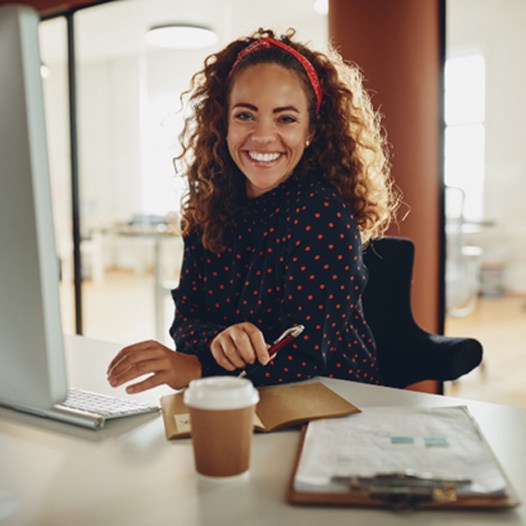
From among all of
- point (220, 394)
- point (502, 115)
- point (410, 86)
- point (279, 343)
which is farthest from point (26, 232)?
point (502, 115)

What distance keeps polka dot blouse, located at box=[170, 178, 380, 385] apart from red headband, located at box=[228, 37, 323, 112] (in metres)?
0.22

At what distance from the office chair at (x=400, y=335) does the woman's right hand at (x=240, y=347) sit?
0.74 metres

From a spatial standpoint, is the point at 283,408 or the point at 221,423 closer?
the point at 221,423

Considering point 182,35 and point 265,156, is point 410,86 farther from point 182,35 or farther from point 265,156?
point 182,35

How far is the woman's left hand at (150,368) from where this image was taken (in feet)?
3.65

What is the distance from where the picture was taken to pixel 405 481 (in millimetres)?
687

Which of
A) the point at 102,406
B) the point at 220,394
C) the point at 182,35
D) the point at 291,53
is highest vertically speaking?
the point at 182,35

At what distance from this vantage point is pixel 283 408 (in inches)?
38.5

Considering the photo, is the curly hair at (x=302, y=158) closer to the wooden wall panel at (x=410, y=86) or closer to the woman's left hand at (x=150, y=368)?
the woman's left hand at (x=150, y=368)

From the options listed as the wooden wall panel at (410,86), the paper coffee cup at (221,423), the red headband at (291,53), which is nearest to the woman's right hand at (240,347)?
the paper coffee cup at (221,423)

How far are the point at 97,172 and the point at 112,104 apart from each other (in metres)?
0.84

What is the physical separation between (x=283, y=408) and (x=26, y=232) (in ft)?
1.58

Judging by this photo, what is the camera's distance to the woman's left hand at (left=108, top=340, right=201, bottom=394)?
1.11 meters

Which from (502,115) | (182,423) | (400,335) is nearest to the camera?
(182,423)
